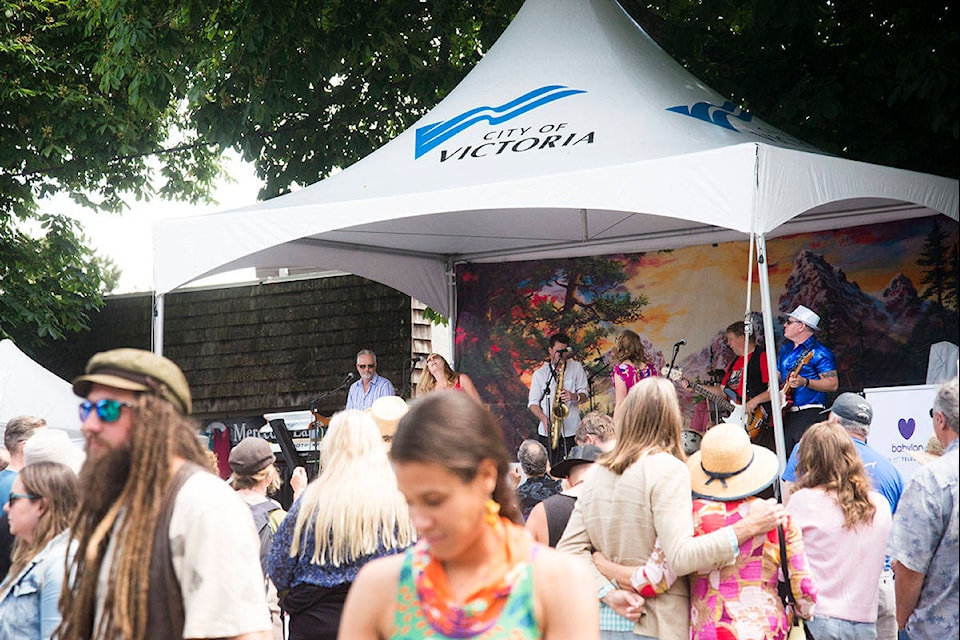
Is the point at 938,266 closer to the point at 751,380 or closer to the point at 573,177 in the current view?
the point at 751,380

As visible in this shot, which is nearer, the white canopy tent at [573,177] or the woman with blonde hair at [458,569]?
the woman with blonde hair at [458,569]

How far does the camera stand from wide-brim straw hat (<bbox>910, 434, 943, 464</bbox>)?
725 centimetres

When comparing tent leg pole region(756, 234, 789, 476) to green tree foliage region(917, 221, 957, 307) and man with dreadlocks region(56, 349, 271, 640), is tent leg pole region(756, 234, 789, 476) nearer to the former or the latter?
green tree foliage region(917, 221, 957, 307)

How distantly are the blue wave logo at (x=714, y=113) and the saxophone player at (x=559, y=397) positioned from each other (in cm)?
311

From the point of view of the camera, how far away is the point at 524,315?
1259 cm

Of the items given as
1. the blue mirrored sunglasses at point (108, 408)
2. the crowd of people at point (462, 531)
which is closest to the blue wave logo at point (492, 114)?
the crowd of people at point (462, 531)

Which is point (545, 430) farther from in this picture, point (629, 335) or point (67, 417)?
point (67, 417)

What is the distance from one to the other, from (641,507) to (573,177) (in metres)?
3.55

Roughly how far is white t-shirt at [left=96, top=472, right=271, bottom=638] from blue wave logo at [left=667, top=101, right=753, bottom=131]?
22.1 feet

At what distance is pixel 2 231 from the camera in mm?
16156

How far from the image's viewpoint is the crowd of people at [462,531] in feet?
7.72

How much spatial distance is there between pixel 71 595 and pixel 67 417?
430 inches

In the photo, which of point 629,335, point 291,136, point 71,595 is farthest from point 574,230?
point 71,595

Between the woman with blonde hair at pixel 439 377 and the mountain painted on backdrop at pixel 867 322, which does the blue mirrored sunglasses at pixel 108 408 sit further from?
the woman with blonde hair at pixel 439 377
